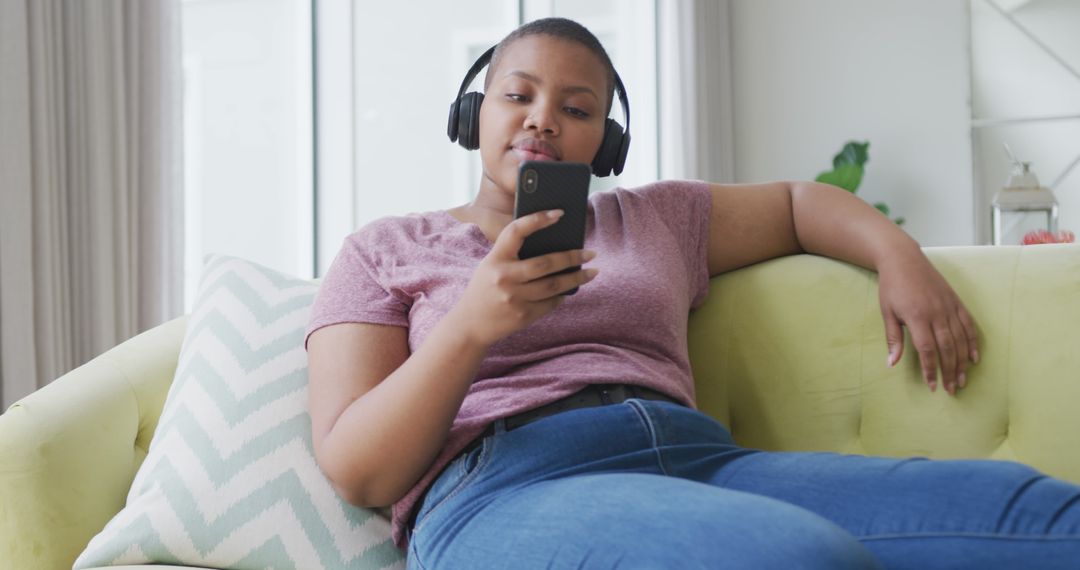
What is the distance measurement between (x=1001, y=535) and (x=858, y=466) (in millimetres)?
161

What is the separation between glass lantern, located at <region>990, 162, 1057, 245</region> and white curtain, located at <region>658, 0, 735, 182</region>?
3.96 ft

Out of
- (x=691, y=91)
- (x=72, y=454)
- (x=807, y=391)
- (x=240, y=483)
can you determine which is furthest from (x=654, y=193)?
(x=691, y=91)

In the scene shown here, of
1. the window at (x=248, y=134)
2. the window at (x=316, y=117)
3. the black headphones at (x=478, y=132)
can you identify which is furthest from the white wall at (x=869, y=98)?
the black headphones at (x=478, y=132)

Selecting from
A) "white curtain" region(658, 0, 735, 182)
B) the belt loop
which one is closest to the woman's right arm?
the belt loop

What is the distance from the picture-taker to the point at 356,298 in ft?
3.94

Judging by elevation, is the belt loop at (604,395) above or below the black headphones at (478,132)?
below

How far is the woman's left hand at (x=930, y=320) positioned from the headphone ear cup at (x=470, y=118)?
557mm

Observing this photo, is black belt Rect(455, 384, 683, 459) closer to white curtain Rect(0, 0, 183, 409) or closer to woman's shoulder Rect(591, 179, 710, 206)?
woman's shoulder Rect(591, 179, 710, 206)

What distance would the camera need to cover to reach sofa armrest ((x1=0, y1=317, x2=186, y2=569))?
116cm

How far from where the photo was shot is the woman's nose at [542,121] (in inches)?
50.0

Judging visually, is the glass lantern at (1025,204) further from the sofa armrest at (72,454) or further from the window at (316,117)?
the sofa armrest at (72,454)

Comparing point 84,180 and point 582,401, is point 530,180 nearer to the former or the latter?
point 582,401

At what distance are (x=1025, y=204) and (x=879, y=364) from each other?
3157 mm

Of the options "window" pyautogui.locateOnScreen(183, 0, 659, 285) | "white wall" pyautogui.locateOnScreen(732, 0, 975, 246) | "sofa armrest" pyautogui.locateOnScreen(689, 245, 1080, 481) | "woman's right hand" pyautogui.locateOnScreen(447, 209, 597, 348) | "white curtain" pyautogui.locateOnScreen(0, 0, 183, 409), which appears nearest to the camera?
"woman's right hand" pyautogui.locateOnScreen(447, 209, 597, 348)
